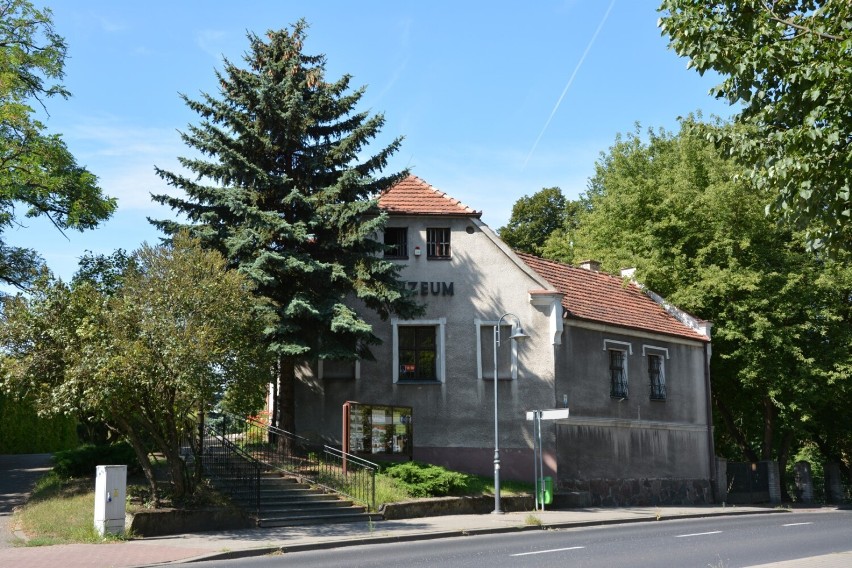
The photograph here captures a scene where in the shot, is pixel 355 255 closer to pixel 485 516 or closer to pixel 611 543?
pixel 485 516

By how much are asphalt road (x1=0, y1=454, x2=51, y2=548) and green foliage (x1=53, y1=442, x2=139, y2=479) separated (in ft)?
3.69

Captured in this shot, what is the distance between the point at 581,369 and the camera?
28.2m

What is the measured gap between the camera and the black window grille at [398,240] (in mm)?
27719

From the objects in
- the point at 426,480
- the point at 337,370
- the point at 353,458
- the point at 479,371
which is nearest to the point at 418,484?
the point at 426,480

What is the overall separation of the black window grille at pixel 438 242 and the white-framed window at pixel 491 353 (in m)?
2.47

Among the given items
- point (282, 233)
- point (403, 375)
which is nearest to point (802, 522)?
point (403, 375)

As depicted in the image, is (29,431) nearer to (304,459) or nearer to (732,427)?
(304,459)

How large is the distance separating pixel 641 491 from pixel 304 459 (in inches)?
483

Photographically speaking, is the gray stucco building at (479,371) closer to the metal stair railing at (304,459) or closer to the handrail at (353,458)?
the handrail at (353,458)

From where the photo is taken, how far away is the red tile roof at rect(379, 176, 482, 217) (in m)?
27.5

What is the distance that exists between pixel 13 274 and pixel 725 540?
Result: 2272 centimetres

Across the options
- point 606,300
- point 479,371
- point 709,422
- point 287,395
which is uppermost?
point 606,300

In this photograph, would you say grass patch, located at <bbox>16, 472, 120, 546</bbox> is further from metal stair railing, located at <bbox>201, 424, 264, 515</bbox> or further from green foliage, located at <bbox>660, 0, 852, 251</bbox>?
green foliage, located at <bbox>660, 0, 852, 251</bbox>

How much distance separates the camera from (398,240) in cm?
2783
